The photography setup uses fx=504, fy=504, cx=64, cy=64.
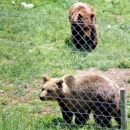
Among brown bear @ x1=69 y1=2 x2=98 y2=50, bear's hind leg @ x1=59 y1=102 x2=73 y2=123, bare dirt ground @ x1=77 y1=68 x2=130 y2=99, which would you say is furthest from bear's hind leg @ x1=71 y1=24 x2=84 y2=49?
bear's hind leg @ x1=59 y1=102 x2=73 y2=123

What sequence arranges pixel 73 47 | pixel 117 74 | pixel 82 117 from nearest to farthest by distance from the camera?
pixel 82 117 < pixel 117 74 < pixel 73 47

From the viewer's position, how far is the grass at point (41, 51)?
7.80 metres

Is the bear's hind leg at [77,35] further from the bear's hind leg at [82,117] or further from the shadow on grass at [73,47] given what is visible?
the bear's hind leg at [82,117]

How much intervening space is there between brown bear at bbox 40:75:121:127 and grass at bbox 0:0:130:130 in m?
0.22

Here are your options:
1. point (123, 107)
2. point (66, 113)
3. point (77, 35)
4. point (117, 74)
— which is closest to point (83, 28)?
point (77, 35)

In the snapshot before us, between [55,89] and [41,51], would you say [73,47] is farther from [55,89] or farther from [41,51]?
[55,89]

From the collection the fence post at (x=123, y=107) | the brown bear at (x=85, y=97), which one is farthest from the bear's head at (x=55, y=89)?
the fence post at (x=123, y=107)

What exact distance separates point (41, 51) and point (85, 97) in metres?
2.94

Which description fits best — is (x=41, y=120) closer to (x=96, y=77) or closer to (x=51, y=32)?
(x=96, y=77)

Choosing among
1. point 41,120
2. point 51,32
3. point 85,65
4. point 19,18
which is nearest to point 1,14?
point 19,18

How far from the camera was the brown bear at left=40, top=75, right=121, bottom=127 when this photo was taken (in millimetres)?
7137

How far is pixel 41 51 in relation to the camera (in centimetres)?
1011

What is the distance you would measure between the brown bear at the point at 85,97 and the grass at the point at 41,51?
22 cm

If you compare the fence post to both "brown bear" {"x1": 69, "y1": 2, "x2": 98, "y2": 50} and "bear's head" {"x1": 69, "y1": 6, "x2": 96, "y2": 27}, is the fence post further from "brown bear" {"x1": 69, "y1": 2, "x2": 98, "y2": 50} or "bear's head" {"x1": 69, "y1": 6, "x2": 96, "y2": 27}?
"bear's head" {"x1": 69, "y1": 6, "x2": 96, "y2": 27}
